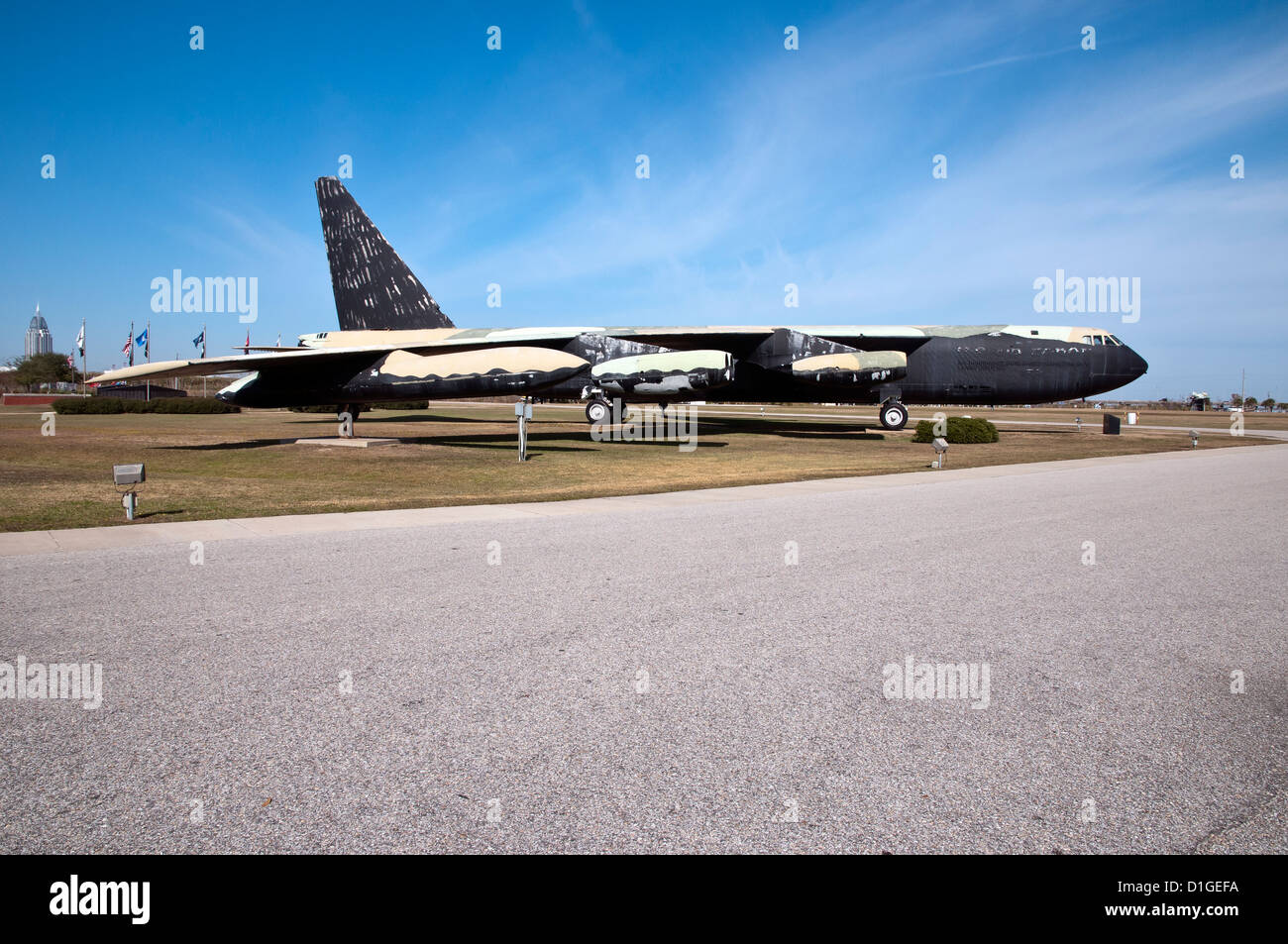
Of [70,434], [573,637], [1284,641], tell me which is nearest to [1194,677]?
[1284,641]

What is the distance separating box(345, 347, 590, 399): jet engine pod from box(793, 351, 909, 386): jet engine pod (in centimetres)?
1126

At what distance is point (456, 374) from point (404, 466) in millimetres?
Answer: 7068

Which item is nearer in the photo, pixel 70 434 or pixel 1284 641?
pixel 1284 641

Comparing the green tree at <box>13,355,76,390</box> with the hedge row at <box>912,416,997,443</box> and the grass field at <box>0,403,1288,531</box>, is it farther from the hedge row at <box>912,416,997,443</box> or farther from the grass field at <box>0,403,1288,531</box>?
the hedge row at <box>912,416,997,443</box>

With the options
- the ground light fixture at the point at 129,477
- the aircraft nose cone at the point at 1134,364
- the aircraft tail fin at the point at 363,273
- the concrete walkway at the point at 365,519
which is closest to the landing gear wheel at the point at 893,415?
the aircraft nose cone at the point at 1134,364

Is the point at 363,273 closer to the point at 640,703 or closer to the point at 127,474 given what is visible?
the point at 127,474

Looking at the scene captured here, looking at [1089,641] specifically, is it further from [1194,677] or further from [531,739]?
[531,739]

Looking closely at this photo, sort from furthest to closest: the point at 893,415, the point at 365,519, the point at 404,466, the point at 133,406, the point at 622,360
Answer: the point at 133,406
the point at 893,415
the point at 622,360
the point at 404,466
the point at 365,519

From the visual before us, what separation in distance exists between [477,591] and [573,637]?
6.08 ft

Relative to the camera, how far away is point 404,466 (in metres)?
20.8

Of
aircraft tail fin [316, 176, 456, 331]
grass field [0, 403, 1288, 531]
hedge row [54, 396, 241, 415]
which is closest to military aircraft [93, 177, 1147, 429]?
aircraft tail fin [316, 176, 456, 331]

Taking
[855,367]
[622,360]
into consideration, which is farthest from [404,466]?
[855,367]
